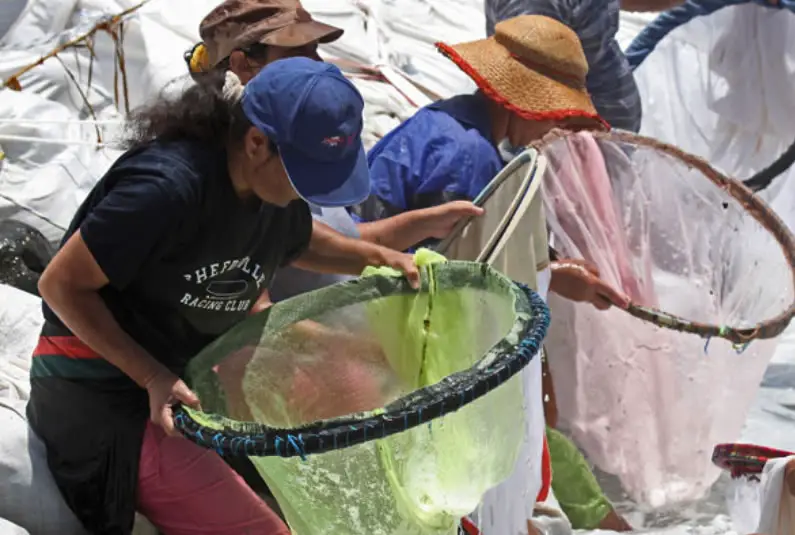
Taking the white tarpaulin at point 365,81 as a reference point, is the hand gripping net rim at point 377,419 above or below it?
above

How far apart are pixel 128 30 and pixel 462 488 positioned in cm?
278

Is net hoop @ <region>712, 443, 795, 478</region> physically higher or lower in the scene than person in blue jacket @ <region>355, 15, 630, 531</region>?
lower

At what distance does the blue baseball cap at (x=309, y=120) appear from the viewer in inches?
53.4

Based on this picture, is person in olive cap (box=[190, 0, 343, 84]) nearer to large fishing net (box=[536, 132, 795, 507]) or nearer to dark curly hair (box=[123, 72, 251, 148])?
Answer: large fishing net (box=[536, 132, 795, 507])

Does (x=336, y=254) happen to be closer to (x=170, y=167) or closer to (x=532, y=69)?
(x=170, y=167)

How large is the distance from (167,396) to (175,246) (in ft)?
0.66

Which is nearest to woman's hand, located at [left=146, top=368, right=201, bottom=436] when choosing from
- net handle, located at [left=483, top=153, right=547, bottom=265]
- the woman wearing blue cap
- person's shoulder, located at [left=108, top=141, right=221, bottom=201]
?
the woman wearing blue cap

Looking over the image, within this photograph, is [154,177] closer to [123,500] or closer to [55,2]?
[123,500]

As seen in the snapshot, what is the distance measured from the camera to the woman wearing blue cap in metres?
1.33

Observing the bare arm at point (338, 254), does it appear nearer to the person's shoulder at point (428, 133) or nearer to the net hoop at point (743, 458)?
the person's shoulder at point (428, 133)

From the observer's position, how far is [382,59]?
401 centimetres

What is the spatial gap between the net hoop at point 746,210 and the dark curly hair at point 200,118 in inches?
35.8

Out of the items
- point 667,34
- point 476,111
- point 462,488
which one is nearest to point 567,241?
point 476,111

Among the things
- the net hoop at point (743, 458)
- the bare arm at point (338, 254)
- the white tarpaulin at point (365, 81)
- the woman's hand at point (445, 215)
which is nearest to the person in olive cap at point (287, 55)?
the woman's hand at point (445, 215)
